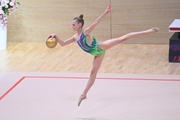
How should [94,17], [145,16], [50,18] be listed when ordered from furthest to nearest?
[50,18] < [94,17] < [145,16]

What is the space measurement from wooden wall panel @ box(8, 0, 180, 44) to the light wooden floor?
11.0 inches

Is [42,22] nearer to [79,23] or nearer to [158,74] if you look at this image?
[158,74]

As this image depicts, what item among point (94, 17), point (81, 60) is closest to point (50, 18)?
point (94, 17)

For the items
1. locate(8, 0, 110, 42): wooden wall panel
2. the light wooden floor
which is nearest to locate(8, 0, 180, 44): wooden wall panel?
locate(8, 0, 110, 42): wooden wall panel

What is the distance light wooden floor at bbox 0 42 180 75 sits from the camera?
653cm

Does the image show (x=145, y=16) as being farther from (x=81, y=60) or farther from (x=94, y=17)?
(x=81, y=60)

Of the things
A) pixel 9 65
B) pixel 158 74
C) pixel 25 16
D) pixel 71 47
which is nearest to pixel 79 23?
pixel 158 74

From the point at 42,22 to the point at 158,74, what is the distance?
2.84m

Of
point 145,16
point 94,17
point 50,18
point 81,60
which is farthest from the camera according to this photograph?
point 50,18

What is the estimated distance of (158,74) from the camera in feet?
20.4

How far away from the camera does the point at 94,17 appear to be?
8.09 metres

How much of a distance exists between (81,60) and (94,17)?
4.26 ft

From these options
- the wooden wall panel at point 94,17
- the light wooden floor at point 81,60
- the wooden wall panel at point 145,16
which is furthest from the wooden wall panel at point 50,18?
the light wooden floor at point 81,60

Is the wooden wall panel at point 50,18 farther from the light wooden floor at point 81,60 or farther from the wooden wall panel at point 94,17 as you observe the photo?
the light wooden floor at point 81,60
